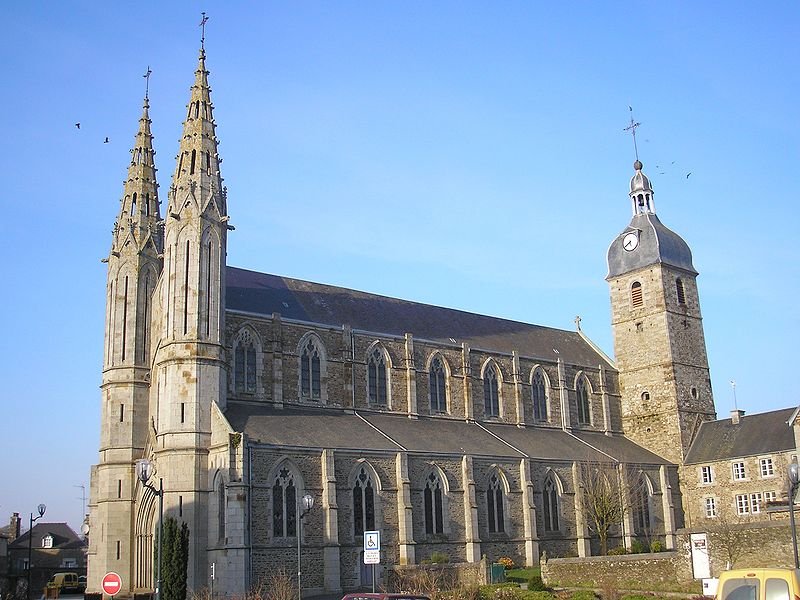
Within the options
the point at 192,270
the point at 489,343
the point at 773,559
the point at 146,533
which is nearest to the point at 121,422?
the point at 146,533

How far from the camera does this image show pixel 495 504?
46531mm

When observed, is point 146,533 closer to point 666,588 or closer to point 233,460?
point 233,460

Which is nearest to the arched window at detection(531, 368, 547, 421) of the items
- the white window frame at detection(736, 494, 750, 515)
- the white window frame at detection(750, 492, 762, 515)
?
the white window frame at detection(736, 494, 750, 515)

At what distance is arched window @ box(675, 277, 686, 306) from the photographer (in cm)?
6294

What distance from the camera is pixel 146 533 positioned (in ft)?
140

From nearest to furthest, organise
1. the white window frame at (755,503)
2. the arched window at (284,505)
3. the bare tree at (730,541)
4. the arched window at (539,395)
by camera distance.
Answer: the bare tree at (730,541) < the arched window at (284,505) < the white window frame at (755,503) < the arched window at (539,395)

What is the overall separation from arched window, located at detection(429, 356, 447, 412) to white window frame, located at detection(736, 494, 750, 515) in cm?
1839

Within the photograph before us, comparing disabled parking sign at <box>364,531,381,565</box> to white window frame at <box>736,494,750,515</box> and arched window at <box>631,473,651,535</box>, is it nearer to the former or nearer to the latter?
arched window at <box>631,473,651,535</box>

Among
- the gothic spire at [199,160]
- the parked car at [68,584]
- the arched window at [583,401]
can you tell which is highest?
the gothic spire at [199,160]

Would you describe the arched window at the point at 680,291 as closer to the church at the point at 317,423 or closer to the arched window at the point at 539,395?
the church at the point at 317,423

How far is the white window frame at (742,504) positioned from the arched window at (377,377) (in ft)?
73.0

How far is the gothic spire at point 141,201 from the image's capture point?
48.4 metres

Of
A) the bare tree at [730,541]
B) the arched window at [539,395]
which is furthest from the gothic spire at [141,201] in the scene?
the bare tree at [730,541]

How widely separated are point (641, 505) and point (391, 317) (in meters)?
18.3
